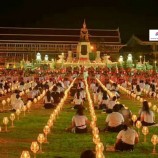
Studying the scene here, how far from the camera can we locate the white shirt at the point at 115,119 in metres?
13.7

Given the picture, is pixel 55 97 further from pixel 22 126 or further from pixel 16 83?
pixel 16 83

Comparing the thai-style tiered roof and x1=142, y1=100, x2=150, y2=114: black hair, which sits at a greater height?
the thai-style tiered roof

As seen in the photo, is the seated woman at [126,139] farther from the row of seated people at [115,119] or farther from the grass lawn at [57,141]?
the row of seated people at [115,119]

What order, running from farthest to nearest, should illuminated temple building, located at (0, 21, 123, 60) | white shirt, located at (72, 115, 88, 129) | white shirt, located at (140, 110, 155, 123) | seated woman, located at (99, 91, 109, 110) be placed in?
illuminated temple building, located at (0, 21, 123, 60)
seated woman, located at (99, 91, 109, 110)
white shirt, located at (140, 110, 155, 123)
white shirt, located at (72, 115, 88, 129)

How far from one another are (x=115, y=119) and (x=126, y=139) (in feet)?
7.94

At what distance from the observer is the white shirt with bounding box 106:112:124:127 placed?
44.9 feet

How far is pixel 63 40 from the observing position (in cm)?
8369

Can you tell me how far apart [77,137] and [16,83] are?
21.0m

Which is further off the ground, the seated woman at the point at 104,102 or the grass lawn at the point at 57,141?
the seated woman at the point at 104,102

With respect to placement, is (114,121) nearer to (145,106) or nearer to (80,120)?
(80,120)

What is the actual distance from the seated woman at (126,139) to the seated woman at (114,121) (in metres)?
2.04

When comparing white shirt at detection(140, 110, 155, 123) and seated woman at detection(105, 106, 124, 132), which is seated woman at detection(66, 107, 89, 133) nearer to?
seated woman at detection(105, 106, 124, 132)

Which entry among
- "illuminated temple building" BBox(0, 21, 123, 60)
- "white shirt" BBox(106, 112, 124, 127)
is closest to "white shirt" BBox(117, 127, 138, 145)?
"white shirt" BBox(106, 112, 124, 127)

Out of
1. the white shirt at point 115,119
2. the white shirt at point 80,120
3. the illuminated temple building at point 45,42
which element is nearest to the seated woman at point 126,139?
the white shirt at point 115,119
